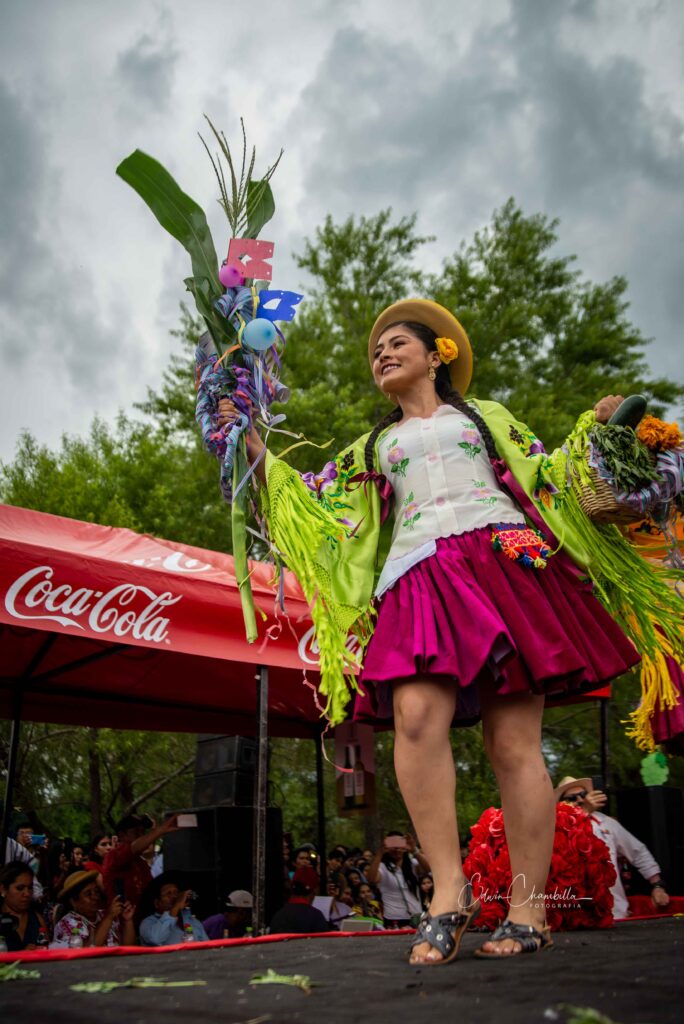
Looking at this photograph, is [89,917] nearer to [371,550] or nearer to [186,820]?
[186,820]

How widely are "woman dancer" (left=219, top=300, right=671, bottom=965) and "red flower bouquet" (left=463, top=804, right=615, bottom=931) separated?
1.06m

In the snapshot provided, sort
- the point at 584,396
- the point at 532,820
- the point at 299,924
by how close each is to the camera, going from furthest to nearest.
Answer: the point at 584,396
the point at 299,924
the point at 532,820

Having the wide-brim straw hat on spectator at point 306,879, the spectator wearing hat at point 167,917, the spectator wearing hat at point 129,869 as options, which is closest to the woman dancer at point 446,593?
the wide-brim straw hat on spectator at point 306,879

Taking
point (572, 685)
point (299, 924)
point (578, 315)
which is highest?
point (578, 315)

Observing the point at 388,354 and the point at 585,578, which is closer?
the point at 585,578

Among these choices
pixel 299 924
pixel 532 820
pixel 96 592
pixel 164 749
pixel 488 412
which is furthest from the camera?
pixel 164 749

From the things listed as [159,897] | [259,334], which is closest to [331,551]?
[259,334]

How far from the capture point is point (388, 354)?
284 centimetres

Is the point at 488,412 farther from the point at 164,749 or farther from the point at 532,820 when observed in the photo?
the point at 164,749

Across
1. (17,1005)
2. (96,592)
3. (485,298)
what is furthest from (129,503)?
(17,1005)

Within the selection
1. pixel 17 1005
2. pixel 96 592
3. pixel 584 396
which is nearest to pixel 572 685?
pixel 17 1005

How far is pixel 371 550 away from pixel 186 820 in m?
4.34

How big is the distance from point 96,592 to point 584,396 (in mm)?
10879

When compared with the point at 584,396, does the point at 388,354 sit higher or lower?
lower
